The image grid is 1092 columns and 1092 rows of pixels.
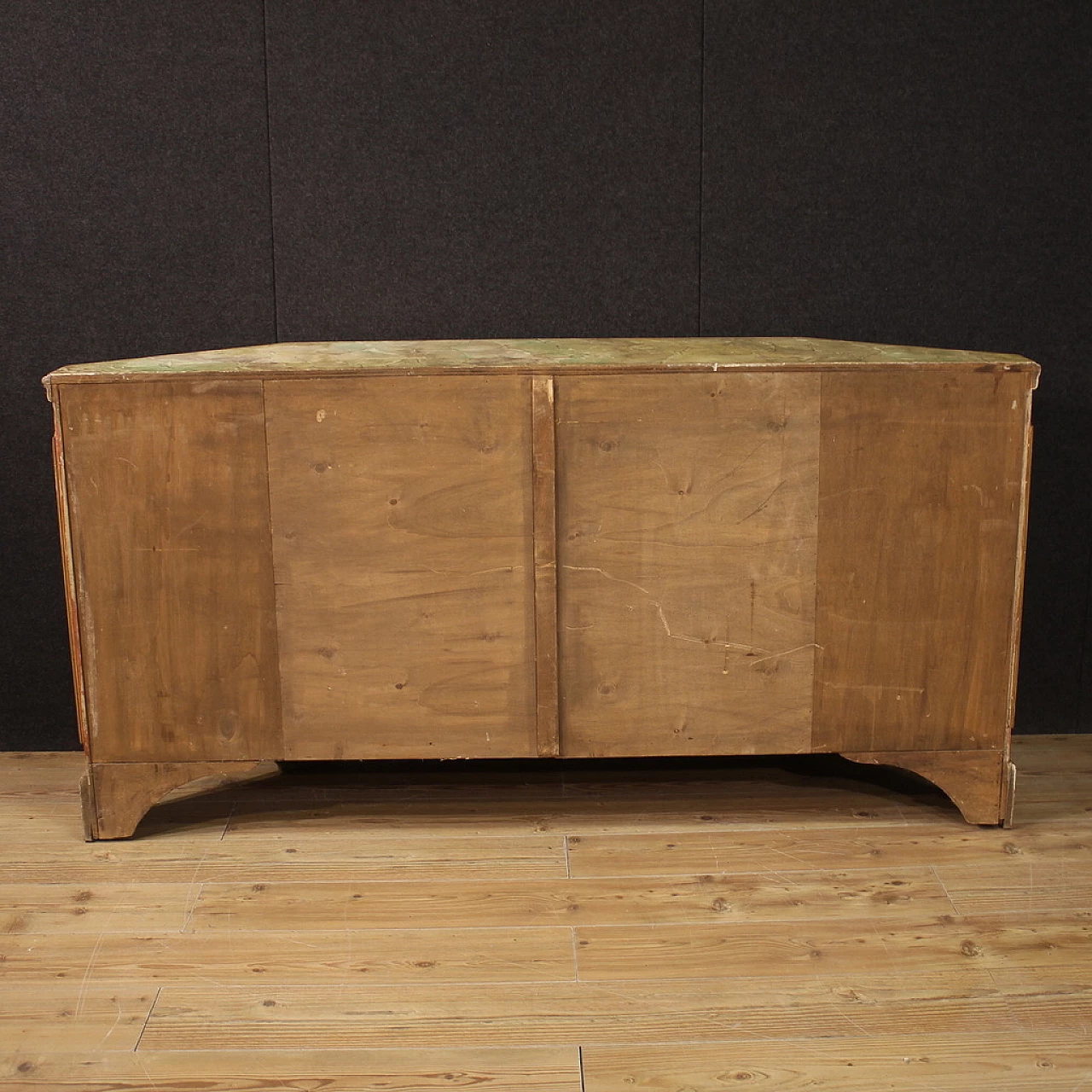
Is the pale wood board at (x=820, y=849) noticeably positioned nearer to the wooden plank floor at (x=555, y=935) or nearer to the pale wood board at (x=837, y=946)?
the wooden plank floor at (x=555, y=935)

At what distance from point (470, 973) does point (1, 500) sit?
5.11ft

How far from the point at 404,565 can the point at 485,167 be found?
37.1 inches

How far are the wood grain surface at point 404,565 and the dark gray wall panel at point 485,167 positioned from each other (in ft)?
1.93

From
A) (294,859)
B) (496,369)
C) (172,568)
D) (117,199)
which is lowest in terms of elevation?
(294,859)

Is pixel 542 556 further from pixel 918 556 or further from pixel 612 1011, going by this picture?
pixel 612 1011

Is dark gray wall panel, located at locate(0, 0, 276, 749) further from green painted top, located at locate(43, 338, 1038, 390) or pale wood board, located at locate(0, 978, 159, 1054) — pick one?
pale wood board, located at locate(0, 978, 159, 1054)

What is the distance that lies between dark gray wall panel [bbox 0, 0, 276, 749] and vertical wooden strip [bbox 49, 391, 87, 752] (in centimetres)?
56

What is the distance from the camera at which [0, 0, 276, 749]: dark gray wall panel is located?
8.07 ft

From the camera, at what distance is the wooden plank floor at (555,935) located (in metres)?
1.57

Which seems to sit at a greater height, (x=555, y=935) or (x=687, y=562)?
(x=687, y=562)

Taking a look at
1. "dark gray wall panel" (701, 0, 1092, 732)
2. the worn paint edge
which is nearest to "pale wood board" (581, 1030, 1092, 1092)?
the worn paint edge

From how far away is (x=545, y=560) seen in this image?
2092 millimetres

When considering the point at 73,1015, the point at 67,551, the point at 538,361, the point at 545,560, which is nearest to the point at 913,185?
the point at 538,361

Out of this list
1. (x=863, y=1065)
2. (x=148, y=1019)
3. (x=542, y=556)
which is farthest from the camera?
(x=542, y=556)
